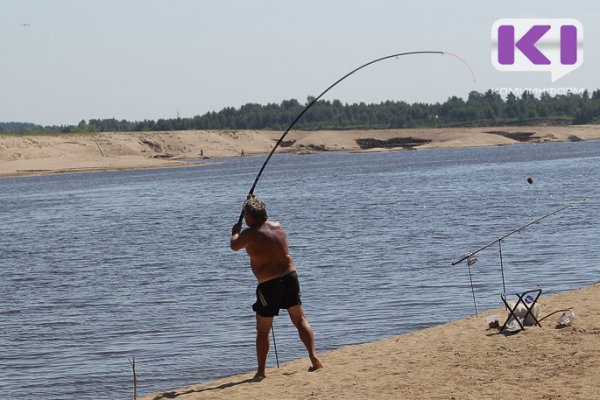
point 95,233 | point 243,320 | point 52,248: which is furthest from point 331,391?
point 95,233

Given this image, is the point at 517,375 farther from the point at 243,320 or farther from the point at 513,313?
the point at 243,320

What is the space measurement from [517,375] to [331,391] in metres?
1.51

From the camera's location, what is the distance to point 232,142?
14625 centimetres

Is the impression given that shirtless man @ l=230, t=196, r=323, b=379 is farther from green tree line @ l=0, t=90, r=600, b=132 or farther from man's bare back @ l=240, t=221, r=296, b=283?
green tree line @ l=0, t=90, r=600, b=132

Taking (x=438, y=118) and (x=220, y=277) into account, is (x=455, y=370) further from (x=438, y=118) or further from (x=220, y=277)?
(x=438, y=118)

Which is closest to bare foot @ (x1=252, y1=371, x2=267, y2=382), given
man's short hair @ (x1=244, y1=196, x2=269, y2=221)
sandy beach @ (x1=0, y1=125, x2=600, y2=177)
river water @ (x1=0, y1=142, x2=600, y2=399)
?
river water @ (x1=0, y1=142, x2=600, y2=399)

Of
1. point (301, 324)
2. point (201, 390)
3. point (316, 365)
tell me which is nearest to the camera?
point (301, 324)

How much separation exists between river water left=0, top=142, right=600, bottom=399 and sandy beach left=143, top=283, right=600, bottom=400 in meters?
1.38

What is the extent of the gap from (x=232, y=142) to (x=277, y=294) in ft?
452

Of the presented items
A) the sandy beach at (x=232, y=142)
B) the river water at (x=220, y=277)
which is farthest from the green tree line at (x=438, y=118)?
the river water at (x=220, y=277)

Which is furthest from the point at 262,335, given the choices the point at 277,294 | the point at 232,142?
the point at 232,142

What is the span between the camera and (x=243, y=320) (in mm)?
14445

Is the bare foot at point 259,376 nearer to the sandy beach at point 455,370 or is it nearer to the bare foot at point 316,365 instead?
the sandy beach at point 455,370

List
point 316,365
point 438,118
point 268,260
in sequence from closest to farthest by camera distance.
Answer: point 268,260, point 316,365, point 438,118
